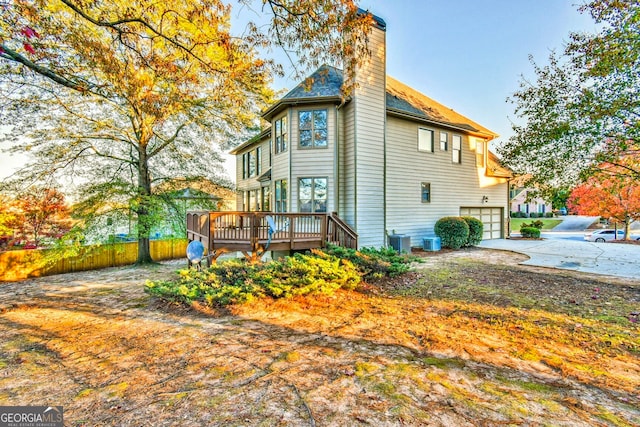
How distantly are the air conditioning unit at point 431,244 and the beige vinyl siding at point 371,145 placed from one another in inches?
97.3

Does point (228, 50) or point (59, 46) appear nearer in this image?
point (228, 50)

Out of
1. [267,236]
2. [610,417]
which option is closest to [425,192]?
[267,236]

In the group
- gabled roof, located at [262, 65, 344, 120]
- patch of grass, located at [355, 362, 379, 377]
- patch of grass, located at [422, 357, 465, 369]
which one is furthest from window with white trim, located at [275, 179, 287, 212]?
patch of grass, located at [422, 357, 465, 369]

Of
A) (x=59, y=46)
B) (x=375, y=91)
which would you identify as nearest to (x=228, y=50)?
(x=59, y=46)

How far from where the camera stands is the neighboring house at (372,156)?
1085cm

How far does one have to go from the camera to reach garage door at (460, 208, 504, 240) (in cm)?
1570

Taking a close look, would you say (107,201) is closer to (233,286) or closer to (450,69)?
(233,286)

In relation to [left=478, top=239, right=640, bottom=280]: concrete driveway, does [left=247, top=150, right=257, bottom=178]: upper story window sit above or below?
above

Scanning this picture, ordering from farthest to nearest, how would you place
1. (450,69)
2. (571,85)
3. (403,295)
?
(450,69), (571,85), (403,295)

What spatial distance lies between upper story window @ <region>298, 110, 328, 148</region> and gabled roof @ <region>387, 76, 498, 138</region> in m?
2.90

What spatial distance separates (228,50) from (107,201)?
9.00m

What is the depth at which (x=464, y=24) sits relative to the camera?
10.7 meters

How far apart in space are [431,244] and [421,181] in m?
2.89

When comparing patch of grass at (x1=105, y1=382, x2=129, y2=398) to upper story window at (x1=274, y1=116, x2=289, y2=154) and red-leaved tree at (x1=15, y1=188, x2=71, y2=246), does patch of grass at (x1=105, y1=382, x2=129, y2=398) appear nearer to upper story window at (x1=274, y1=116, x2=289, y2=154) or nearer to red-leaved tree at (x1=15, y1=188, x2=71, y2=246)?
upper story window at (x1=274, y1=116, x2=289, y2=154)
